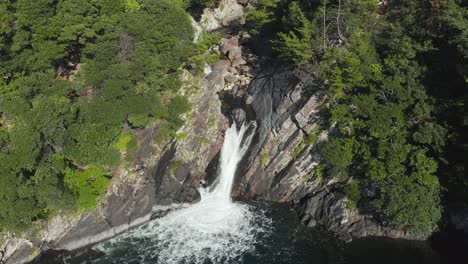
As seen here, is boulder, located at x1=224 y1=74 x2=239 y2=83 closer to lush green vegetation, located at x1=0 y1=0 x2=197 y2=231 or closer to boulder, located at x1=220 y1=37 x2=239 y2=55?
lush green vegetation, located at x1=0 y1=0 x2=197 y2=231

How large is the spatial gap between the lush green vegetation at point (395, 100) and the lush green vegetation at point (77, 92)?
15.8 meters

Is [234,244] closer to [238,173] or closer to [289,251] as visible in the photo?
[289,251]

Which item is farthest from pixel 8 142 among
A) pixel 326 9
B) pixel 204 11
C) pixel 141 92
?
pixel 204 11

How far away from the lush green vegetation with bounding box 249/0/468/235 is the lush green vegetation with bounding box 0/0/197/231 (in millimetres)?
15795

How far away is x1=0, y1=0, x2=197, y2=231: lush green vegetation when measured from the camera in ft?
106

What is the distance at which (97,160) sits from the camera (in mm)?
34406

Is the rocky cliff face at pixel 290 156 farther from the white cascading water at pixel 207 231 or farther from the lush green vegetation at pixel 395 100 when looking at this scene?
the white cascading water at pixel 207 231

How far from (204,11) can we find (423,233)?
184 ft

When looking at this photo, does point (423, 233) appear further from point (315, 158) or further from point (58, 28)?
point (58, 28)

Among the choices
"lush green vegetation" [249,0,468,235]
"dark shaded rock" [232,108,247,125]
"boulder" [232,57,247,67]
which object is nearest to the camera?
"lush green vegetation" [249,0,468,235]

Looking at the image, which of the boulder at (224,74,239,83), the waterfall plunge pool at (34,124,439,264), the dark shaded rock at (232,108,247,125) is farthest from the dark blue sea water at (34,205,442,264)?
the boulder at (224,74,239,83)

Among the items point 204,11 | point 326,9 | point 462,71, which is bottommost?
point 462,71

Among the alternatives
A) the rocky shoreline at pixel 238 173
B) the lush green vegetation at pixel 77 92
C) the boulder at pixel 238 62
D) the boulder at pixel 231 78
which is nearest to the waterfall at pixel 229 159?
the rocky shoreline at pixel 238 173

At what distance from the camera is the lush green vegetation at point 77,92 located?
3234 centimetres
